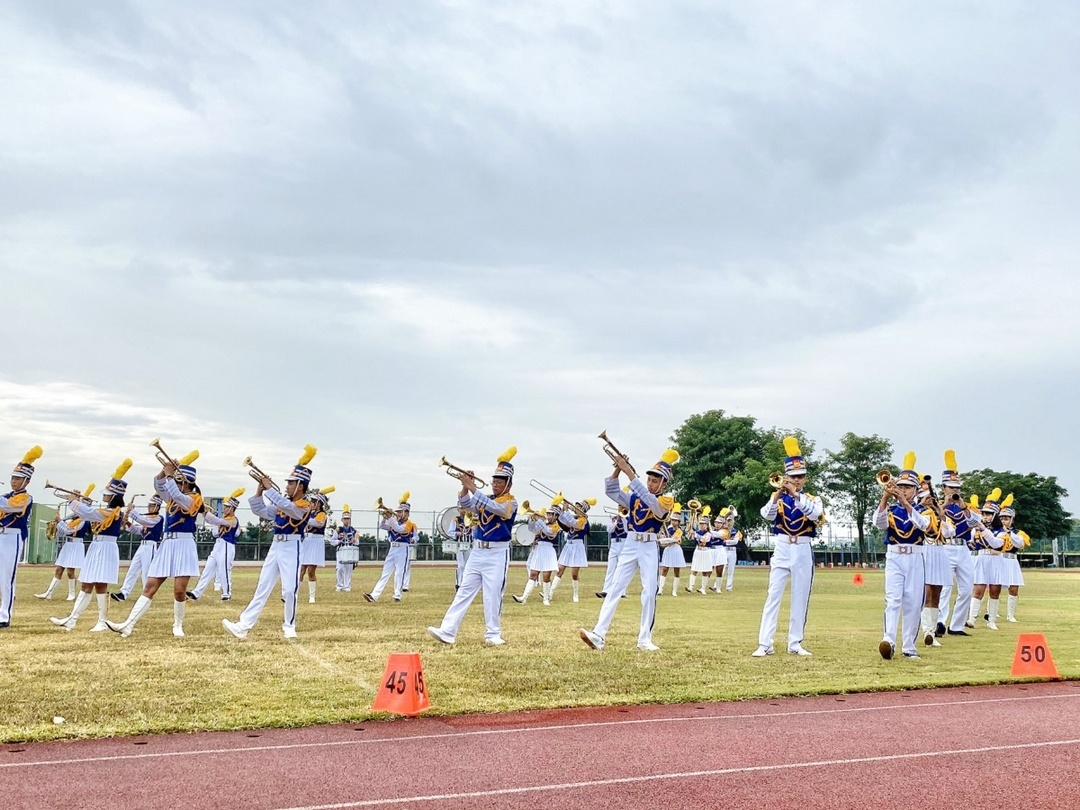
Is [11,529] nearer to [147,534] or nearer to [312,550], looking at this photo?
[147,534]

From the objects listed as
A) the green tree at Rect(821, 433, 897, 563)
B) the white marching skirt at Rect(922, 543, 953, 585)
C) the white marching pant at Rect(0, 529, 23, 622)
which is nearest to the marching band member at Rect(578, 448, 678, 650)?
the white marching skirt at Rect(922, 543, 953, 585)

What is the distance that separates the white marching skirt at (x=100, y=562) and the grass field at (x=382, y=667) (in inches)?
31.9

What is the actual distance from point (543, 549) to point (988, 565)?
9893mm

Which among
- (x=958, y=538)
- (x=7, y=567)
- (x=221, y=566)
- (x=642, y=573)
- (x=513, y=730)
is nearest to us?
(x=513, y=730)

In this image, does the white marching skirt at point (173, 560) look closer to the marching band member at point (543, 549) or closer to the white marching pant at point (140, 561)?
the white marching pant at point (140, 561)

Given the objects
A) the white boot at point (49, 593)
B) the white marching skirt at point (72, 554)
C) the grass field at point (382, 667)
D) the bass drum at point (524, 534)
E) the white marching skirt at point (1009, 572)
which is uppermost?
the bass drum at point (524, 534)

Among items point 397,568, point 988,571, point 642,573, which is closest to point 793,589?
point 642,573

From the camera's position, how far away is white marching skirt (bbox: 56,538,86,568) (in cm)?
1969

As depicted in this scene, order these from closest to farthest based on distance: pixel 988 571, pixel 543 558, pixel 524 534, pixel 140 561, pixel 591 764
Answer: pixel 591 764 → pixel 988 571 → pixel 140 561 → pixel 543 558 → pixel 524 534

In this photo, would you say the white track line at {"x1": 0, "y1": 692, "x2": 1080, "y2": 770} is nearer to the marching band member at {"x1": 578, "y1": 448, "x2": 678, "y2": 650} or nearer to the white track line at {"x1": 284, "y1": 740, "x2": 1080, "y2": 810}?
the white track line at {"x1": 284, "y1": 740, "x2": 1080, "y2": 810}

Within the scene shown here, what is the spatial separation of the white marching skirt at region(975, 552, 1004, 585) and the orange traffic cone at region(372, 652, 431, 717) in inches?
493

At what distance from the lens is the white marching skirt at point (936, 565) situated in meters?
14.0

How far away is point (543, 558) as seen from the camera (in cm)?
2244

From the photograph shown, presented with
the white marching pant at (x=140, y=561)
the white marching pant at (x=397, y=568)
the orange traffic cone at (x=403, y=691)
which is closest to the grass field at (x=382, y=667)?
the orange traffic cone at (x=403, y=691)
